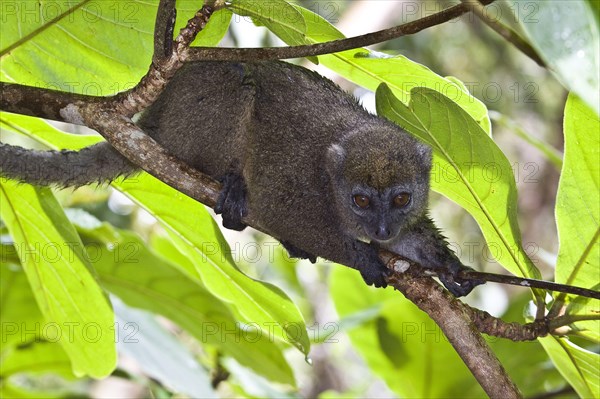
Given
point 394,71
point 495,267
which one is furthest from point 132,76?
point 495,267

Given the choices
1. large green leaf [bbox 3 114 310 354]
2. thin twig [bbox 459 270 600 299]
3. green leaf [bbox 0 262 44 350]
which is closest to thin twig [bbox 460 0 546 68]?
thin twig [bbox 459 270 600 299]

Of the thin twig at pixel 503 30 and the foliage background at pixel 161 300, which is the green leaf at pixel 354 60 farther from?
the thin twig at pixel 503 30

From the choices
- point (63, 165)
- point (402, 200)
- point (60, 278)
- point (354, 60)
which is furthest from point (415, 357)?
point (63, 165)

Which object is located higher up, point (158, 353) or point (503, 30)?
point (503, 30)

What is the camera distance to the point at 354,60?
3096mm

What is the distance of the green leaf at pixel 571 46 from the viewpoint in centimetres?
133

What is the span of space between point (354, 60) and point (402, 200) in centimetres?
116

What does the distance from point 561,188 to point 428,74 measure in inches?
26.4

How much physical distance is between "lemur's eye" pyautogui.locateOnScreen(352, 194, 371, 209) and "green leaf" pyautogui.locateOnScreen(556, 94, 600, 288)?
132cm

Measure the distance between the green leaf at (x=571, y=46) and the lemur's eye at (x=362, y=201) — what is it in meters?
2.58

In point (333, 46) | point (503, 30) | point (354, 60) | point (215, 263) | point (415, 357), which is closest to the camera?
point (503, 30)

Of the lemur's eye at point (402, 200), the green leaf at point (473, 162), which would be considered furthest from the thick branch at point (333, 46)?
the lemur's eye at point (402, 200)

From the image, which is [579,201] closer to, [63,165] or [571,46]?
[571,46]

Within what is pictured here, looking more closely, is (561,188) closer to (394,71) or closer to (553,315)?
(553,315)
